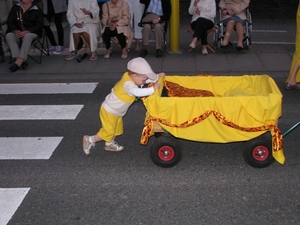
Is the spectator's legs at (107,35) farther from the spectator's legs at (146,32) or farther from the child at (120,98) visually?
the child at (120,98)

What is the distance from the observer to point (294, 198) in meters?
4.86

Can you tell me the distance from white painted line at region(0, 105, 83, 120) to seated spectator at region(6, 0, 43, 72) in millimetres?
2767

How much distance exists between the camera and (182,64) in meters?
10.4

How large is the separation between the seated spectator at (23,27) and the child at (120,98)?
17.0 feet

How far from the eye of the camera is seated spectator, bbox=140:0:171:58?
10875 millimetres

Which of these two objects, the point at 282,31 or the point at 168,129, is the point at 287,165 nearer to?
the point at 168,129

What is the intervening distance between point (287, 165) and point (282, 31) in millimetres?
9093

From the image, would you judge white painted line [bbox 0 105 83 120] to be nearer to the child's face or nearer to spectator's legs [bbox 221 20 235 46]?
the child's face

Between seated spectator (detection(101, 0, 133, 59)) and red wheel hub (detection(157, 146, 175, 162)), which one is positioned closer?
red wheel hub (detection(157, 146, 175, 162))

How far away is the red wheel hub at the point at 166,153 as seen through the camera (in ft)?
17.9

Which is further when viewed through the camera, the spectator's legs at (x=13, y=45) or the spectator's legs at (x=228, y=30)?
the spectator's legs at (x=228, y=30)

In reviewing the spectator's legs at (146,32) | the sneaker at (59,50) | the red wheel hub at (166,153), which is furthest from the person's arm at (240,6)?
the red wheel hub at (166,153)

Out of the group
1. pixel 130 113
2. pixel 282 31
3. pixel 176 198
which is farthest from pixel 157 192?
pixel 282 31

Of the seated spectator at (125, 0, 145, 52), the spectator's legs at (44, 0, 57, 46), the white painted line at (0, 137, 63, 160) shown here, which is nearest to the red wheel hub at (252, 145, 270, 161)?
the white painted line at (0, 137, 63, 160)
